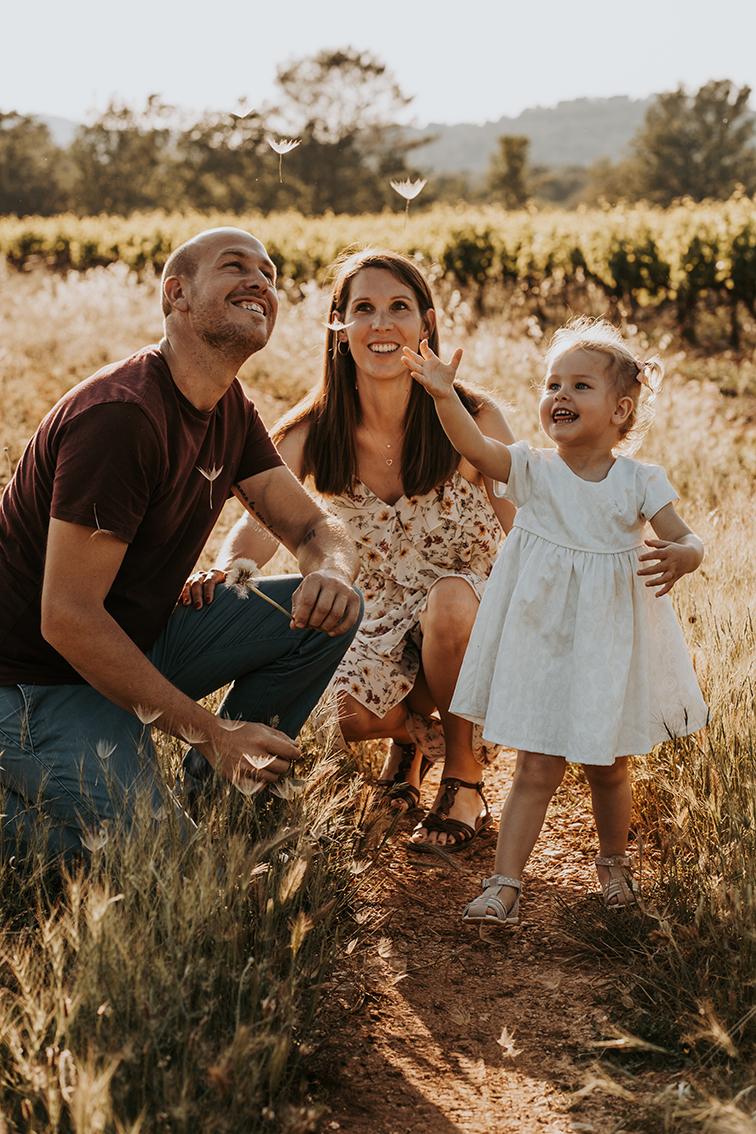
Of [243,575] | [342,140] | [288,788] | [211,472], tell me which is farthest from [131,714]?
[342,140]

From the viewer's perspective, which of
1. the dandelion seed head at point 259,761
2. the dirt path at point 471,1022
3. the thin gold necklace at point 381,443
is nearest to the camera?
the dirt path at point 471,1022

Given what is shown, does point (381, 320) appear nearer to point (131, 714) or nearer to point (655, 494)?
point (655, 494)

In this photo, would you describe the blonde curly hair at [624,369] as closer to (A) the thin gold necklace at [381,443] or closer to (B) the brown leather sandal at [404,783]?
(A) the thin gold necklace at [381,443]

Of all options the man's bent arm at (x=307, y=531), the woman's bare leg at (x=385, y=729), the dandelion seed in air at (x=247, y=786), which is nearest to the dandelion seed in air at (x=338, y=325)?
the man's bent arm at (x=307, y=531)

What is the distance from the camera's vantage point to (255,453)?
3535 mm

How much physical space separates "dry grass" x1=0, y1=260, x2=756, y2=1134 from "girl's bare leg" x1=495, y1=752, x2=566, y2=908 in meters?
0.27

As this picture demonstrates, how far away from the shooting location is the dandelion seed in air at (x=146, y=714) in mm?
2541

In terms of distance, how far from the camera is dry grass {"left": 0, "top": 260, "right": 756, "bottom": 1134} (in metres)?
1.96

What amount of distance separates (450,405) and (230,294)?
0.66 m

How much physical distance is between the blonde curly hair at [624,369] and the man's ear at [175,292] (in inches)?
41.2

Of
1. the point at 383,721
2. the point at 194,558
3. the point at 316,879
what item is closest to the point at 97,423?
the point at 194,558

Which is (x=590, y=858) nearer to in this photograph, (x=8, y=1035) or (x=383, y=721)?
(x=383, y=721)

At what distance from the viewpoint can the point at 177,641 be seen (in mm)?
3430

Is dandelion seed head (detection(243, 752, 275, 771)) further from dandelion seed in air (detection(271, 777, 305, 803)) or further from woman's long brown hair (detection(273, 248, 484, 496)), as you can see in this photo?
woman's long brown hair (detection(273, 248, 484, 496))
